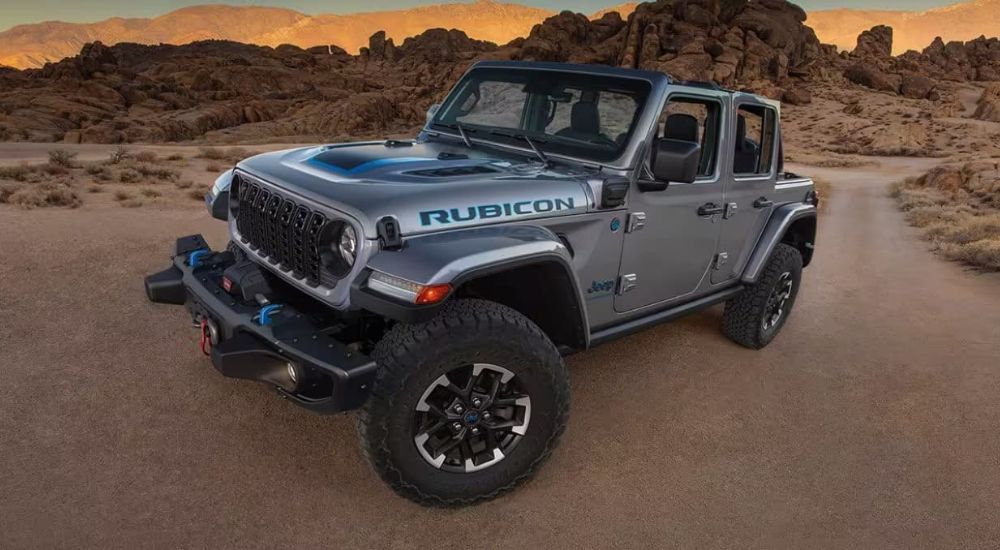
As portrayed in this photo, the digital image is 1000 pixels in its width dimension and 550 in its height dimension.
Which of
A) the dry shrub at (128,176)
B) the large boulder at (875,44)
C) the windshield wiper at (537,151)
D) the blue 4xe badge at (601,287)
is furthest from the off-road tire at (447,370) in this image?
the large boulder at (875,44)

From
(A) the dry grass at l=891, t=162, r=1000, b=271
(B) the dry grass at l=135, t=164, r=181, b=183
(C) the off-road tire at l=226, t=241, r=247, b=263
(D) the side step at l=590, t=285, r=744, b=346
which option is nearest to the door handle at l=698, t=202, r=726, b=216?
(D) the side step at l=590, t=285, r=744, b=346

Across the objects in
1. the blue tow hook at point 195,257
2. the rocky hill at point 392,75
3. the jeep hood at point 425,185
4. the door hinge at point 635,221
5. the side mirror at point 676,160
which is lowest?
the blue tow hook at point 195,257

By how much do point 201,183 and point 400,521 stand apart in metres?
11.5

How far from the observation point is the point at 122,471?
126 inches

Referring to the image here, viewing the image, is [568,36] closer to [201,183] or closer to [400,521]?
[201,183]

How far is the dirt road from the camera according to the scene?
2938 millimetres

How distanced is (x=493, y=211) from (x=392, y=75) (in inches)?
2715

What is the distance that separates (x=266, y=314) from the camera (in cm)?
294

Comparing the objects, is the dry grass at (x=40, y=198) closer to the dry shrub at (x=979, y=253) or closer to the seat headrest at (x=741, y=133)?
the seat headrest at (x=741, y=133)

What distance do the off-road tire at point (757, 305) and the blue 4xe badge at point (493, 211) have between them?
7.69 ft

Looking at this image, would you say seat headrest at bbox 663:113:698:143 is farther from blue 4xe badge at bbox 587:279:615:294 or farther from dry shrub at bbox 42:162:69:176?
dry shrub at bbox 42:162:69:176

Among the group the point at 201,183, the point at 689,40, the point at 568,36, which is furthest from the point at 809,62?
the point at 201,183

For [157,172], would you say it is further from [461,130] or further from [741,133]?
[741,133]

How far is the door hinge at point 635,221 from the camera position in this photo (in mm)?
3566
